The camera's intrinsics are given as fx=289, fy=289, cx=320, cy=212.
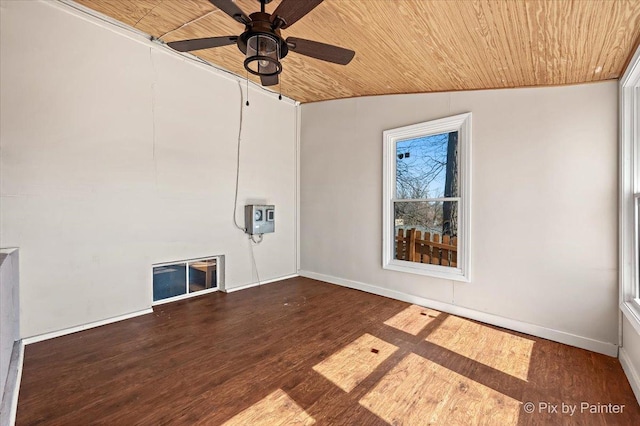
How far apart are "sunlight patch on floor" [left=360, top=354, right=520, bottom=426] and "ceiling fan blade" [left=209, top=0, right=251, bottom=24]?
8.38 ft

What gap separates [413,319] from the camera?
3.21m

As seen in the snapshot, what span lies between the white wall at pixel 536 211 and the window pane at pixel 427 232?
0.25 meters

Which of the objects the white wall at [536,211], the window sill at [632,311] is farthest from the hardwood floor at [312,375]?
the window sill at [632,311]

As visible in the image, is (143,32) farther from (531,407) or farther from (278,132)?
(531,407)

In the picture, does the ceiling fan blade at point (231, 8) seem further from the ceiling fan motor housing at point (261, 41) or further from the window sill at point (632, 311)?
the window sill at point (632, 311)

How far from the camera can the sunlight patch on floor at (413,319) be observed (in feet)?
9.78

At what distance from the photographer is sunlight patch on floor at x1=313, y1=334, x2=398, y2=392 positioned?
2098mm

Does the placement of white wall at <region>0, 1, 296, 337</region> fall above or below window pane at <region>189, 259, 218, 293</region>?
above

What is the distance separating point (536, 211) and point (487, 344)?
136cm

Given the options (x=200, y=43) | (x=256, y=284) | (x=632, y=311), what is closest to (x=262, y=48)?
(x=200, y=43)

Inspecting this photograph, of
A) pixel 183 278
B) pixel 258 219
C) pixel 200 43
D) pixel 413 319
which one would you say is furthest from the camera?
pixel 258 219

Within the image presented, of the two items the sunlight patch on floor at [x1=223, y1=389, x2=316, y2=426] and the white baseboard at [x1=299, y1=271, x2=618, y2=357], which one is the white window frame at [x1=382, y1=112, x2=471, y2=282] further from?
the sunlight patch on floor at [x1=223, y1=389, x2=316, y2=426]


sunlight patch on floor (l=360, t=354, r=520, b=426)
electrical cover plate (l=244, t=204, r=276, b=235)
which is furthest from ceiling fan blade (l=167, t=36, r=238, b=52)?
sunlight patch on floor (l=360, t=354, r=520, b=426)

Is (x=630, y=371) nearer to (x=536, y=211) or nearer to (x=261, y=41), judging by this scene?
(x=536, y=211)
